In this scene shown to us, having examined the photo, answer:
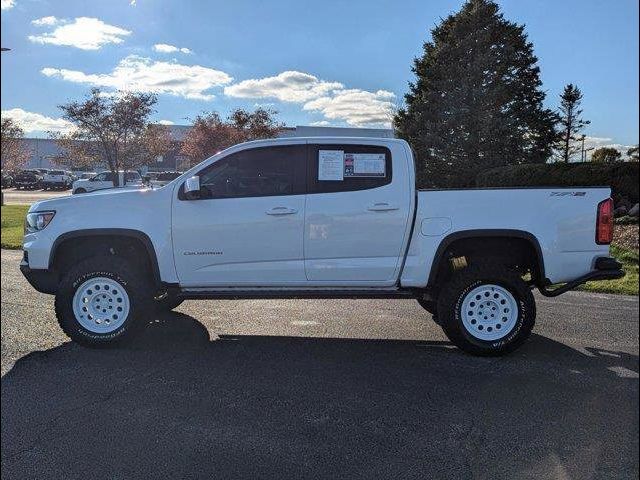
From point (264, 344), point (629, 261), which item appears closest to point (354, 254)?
point (264, 344)

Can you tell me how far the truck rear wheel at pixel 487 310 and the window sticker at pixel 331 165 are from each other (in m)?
1.39

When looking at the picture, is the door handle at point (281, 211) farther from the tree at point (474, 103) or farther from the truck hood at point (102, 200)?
the tree at point (474, 103)

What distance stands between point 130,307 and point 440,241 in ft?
9.17

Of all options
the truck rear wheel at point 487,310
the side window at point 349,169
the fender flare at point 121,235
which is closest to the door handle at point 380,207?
the side window at point 349,169

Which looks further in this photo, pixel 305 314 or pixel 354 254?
pixel 305 314

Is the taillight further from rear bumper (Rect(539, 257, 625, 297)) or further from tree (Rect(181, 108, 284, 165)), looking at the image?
tree (Rect(181, 108, 284, 165))

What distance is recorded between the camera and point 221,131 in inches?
381

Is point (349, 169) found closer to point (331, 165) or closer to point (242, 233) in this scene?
point (331, 165)

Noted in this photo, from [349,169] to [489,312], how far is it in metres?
1.77

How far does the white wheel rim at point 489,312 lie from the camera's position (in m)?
4.68

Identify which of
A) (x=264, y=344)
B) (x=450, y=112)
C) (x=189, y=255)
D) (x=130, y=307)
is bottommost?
(x=264, y=344)

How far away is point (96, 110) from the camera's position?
18.2 feet

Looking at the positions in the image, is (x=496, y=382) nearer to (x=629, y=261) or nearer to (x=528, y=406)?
(x=528, y=406)

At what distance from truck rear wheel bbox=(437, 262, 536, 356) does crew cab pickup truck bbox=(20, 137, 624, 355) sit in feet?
0.04
